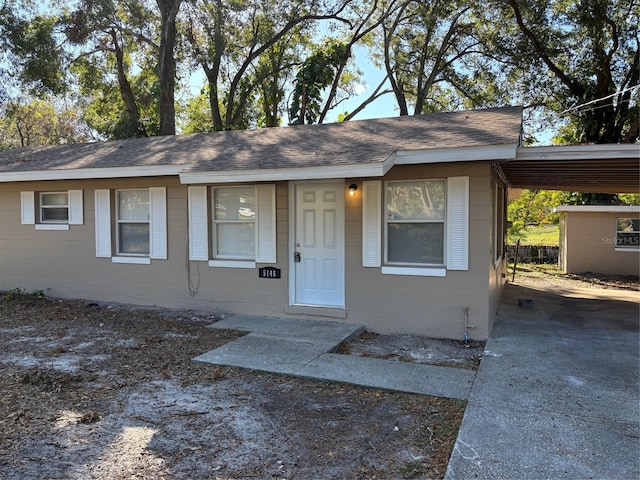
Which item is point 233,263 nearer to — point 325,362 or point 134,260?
point 134,260

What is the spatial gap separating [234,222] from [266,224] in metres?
0.69

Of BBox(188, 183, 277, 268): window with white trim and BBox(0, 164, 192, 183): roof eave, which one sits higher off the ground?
BBox(0, 164, 192, 183): roof eave

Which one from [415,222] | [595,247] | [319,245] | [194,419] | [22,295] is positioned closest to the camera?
[194,419]

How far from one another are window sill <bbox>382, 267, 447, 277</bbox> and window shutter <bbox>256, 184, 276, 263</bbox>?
185cm

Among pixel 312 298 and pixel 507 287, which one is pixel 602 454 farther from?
pixel 507 287

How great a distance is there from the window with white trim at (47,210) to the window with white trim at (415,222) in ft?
20.0

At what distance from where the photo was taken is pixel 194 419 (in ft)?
12.0

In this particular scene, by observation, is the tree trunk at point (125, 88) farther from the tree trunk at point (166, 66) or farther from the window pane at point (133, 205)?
the window pane at point (133, 205)

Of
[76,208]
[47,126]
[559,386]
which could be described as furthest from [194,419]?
[47,126]

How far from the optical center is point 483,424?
3.45 meters

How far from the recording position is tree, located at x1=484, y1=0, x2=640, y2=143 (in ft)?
50.3

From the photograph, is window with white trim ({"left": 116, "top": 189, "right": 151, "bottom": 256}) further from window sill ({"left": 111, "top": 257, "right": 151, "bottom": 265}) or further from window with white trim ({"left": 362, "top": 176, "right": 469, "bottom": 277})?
window with white trim ({"left": 362, "top": 176, "right": 469, "bottom": 277})

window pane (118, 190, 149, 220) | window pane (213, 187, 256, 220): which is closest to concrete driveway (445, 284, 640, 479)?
window pane (213, 187, 256, 220)

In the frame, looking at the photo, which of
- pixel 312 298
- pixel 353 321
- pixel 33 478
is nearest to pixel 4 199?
pixel 312 298
